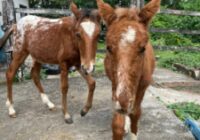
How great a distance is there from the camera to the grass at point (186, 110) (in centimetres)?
561

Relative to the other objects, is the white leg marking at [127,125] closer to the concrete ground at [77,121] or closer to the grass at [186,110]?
the concrete ground at [77,121]

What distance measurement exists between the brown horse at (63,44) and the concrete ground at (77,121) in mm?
189

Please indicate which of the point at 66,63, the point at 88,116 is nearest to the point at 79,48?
the point at 66,63

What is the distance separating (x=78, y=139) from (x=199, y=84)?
14.0ft

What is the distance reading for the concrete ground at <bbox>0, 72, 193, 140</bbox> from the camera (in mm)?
4734

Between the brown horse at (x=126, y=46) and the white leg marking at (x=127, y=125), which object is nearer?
the brown horse at (x=126, y=46)

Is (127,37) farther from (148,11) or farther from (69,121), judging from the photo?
(69,121)

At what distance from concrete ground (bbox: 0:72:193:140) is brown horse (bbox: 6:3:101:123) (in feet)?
0.62

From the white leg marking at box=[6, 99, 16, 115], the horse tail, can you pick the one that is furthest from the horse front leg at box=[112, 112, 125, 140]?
the horse tail

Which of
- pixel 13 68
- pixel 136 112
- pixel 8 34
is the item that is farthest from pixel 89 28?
Result: pixel 8 34

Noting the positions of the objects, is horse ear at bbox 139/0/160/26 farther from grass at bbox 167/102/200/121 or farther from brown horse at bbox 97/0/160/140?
grass at bbox 167/102/200/121

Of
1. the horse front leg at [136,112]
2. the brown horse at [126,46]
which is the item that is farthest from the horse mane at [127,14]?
the horse front leg at [136,112]

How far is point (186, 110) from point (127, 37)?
3.21 m

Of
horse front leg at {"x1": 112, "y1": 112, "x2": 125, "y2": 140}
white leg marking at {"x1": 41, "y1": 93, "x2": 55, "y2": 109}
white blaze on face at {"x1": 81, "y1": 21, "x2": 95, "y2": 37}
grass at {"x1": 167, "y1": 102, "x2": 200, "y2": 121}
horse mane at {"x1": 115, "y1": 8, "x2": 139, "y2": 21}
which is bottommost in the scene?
grass at {"x1": 167, "y1": 102, "x2": 200, "y2": 121}
